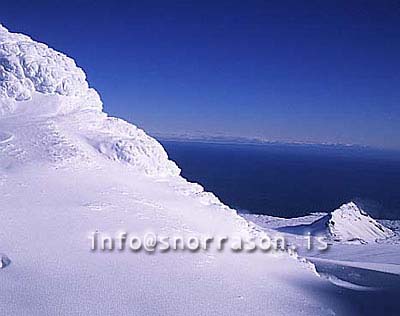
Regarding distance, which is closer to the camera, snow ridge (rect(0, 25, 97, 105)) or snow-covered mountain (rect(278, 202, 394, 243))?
snow ridge (rect(0, 25, 97, 105))

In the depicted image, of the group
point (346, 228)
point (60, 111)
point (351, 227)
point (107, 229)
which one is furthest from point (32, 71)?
point (351, 227)

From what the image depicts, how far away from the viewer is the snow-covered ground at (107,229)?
17688mm

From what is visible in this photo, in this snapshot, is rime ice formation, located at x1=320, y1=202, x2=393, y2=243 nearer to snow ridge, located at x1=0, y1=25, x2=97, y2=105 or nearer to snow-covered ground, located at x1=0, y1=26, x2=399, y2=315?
snow-covered ground, located at x1=0, y1=26, x2=399, y2=315

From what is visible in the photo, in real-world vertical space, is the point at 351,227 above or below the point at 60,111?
below

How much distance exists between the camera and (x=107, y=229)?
2294 centimetres

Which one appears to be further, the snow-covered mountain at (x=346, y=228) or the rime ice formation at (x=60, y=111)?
the snow-covered mountain at (x=346, y=228)

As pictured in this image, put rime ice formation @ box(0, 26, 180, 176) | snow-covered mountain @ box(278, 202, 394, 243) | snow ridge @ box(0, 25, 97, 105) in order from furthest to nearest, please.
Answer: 1. snow-covered mountain @ box(278, 202, 394, 243)
2. snow ridge @ box(0, 25, 97, 105)
3. rime ice formation @ box(0, 26, 180, 176)

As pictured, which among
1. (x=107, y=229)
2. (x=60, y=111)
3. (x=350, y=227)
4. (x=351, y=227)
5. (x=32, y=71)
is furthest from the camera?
(x=351, y=227)

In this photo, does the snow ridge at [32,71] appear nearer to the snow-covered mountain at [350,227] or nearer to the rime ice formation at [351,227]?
the snow-covered mountain at [350,227]

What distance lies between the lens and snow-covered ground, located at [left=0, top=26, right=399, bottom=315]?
17.7m

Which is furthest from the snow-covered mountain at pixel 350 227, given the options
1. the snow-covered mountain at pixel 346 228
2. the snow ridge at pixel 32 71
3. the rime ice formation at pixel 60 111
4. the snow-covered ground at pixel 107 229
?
the snow ridge at pixel 32 71

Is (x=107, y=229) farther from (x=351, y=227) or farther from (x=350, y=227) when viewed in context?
(x=351, y=227)

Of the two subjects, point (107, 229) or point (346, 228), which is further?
point (346, 228)

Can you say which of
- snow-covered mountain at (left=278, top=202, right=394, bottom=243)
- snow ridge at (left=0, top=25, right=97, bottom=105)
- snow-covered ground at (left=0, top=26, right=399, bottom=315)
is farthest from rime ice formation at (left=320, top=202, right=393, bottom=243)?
snow ridge at (left=0, top=25, right=97, bottom=105)
